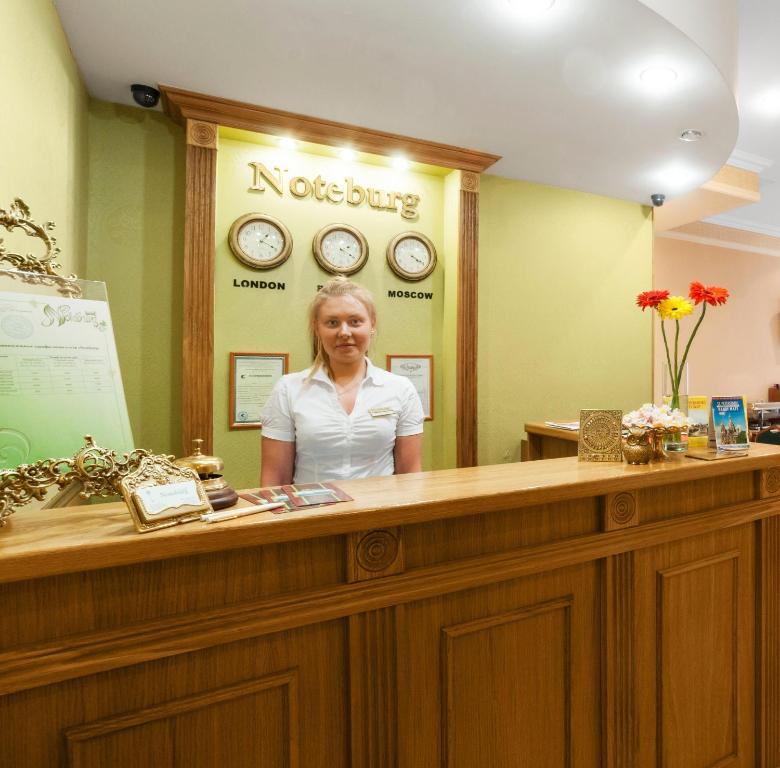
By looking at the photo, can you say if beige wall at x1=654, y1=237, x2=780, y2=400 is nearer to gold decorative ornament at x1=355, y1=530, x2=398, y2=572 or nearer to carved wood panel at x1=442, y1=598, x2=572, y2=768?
carved wood panel at x1=442, y1=598, x2=572, y2=768

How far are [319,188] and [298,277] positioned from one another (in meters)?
0.59

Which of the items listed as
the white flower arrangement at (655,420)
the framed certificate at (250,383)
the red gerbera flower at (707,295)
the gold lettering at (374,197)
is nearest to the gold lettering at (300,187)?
→ the gold lettering at (374,197)

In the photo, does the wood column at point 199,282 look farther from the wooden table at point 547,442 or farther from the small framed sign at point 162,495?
the wooden table at point 547,442

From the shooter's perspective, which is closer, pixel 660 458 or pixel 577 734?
pixel 577 734

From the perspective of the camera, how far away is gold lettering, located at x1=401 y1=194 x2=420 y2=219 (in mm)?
3498

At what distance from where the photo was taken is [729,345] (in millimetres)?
6516

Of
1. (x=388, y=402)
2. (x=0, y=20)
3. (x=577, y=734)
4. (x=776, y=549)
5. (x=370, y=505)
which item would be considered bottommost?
(x=577, y=734)

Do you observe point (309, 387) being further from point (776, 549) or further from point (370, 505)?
point (776, 549)

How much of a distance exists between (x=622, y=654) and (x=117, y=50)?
3075 millimetres

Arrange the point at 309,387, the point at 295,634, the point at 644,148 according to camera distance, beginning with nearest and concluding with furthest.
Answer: the point at 295,634 < the point at 309,387 < the point at 644,148

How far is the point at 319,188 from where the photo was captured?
3.24 meters

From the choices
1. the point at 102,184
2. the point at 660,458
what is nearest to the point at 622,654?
the point at 660,458

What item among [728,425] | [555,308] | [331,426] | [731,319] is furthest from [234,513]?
[731,319]

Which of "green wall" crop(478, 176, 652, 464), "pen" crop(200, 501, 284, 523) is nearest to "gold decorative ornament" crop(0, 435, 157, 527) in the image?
"pen" crop(200, 501, 284, 523)
